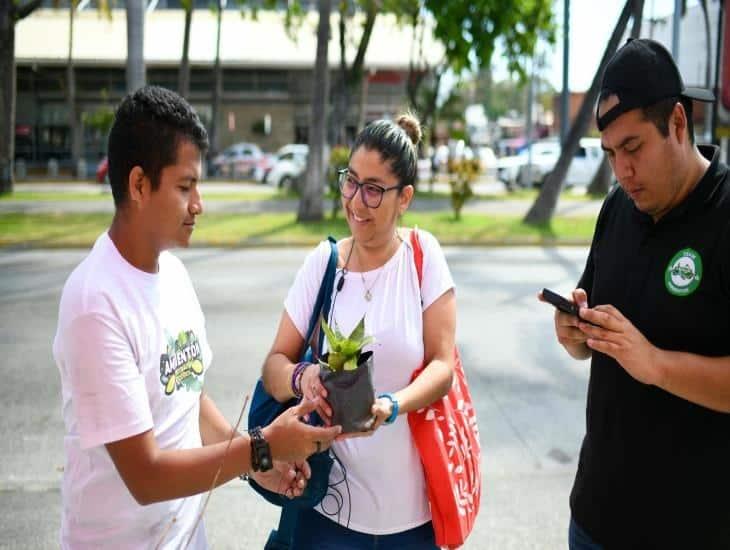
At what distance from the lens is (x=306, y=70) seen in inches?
1934

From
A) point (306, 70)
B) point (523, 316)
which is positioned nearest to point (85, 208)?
point (523, 316)

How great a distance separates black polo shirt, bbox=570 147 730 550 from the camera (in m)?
2.21

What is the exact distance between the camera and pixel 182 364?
225cm

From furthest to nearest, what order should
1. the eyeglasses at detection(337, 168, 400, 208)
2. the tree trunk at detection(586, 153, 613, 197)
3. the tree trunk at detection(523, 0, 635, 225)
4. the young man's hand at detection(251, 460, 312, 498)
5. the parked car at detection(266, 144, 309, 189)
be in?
1. the parked car at detection(266, 144, 309, 189)
2. the tree trunk at detection(586, 153, 613, 197)
3. the tree trunk at detection(523, 0, 635, 225)
4. the eyeglasses at detection(337, 168, 400, 208)
5. the young man's hand at detection(251, 460, 312, 498)

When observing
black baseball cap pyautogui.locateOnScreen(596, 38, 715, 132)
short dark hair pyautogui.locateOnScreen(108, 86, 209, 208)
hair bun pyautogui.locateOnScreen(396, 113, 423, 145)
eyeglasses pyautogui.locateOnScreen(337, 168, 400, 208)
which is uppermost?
black baseball cap pyautogui.locateOnScreen(596, 38, 715, 132)

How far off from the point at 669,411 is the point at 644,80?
2.97 ft

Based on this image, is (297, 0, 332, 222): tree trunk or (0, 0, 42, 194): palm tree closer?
(297, 0, 332, 222): tree trunk

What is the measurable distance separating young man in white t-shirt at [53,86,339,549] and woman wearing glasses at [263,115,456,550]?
1.47ft

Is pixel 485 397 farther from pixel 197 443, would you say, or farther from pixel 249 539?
pixel 197 443

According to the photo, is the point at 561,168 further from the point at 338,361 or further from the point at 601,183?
the point at 338,361

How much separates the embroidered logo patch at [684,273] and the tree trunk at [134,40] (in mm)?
15425

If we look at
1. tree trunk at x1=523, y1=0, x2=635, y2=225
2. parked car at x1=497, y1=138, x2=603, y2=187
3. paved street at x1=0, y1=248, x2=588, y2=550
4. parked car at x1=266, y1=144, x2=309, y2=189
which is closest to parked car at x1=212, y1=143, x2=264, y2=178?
parked car at x1=266, y1=144, x2=309, y2=189

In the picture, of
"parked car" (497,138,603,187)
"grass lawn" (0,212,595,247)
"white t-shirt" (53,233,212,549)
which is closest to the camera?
"white t-shirt" (53,233,212,549)

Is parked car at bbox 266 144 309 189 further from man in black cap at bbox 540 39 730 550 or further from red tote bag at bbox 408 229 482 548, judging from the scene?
man in black cap at bbox 540 39 730 550
